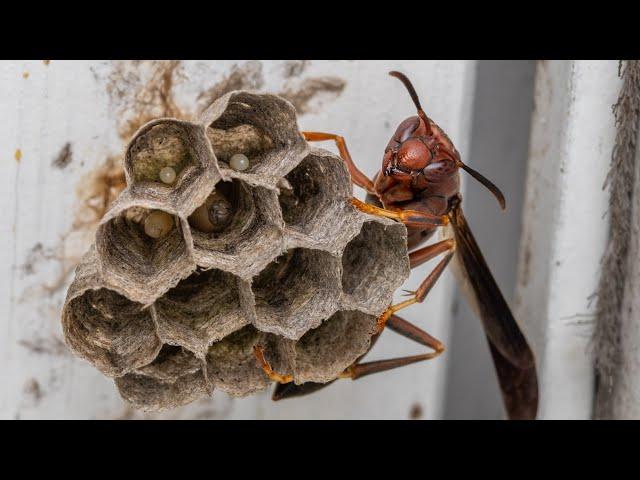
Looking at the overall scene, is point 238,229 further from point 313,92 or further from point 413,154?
point 313,92

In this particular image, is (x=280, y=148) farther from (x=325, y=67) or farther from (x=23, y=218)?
(x=23, y=218)

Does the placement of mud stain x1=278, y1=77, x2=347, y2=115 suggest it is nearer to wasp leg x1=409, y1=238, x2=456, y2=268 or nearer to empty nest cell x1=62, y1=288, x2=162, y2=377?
wasp leg x1=409, y1=238, x2=456, y2=268

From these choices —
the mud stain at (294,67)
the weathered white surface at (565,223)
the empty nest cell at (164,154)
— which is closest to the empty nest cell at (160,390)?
the empty nest cell at (164,154)

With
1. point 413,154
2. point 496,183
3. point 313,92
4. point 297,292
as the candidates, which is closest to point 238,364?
point 297,292

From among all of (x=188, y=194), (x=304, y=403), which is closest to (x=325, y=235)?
(x=188, y=194)

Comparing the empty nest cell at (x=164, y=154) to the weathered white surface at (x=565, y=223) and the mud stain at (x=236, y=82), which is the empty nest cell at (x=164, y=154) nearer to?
the mud stain at (x=236, y=82)
